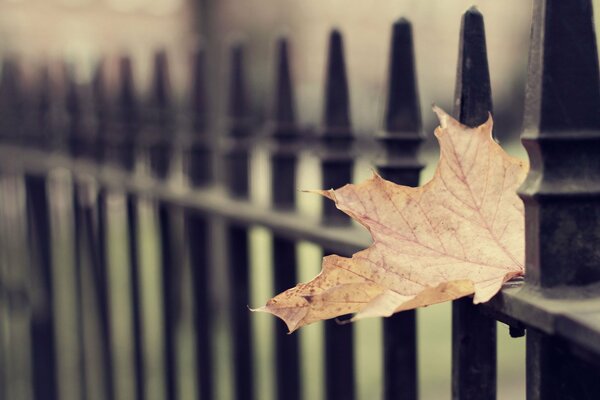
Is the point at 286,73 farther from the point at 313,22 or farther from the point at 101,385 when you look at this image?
the point at 313,22

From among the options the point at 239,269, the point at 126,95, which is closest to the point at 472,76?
the point at 239,269

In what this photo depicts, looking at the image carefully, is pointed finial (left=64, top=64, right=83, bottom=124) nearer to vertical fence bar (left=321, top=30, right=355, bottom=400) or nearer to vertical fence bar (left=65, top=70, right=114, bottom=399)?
vertical fence bar (left=65, top=70, right=114, bottom=399)

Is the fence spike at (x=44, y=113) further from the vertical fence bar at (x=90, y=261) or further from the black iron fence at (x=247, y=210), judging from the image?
the vertical fence bar at (x=90, y=261)

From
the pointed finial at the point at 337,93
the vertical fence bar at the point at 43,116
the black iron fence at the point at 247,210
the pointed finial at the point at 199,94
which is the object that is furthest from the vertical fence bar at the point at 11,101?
the pointed finial at the point at 337,93

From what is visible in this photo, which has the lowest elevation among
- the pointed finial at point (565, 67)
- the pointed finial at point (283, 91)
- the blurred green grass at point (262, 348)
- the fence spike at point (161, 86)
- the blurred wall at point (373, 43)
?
the blurred green grass at point (262, 348)

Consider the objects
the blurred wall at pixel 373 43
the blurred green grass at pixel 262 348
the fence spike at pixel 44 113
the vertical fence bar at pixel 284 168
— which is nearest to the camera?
the vertical fence bar at pixel 284 168

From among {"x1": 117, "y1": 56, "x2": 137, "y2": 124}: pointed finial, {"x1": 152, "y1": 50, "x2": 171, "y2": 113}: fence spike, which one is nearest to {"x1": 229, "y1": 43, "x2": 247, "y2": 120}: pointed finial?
{"x1": 152, "y1": 50, "x2": 171, "y2": 113}: fence spike
